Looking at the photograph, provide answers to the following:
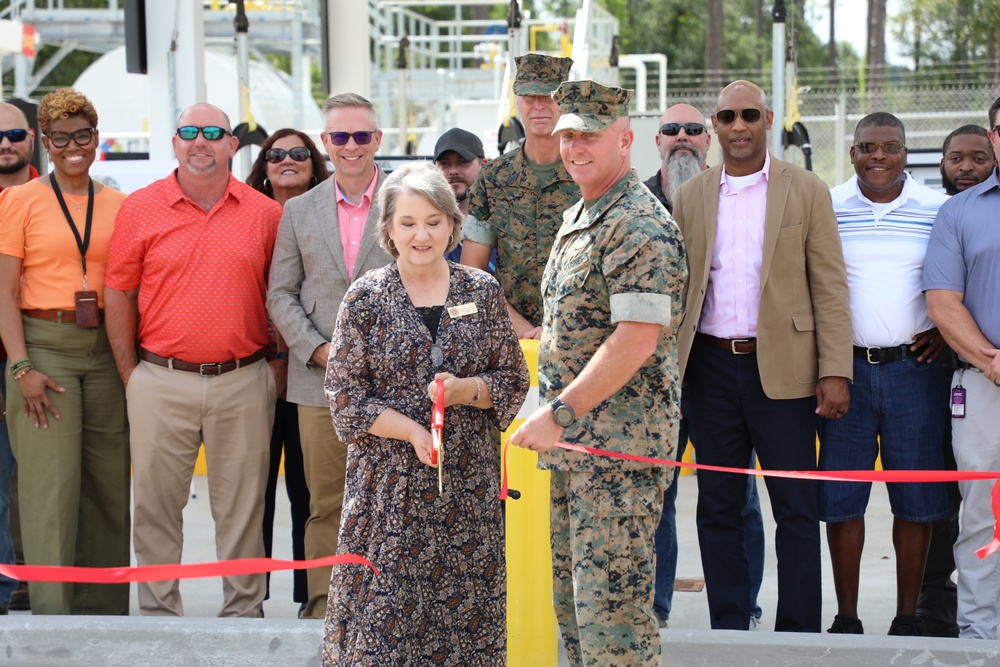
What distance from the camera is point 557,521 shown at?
13.2 feet

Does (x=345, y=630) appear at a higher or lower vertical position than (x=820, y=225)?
lower

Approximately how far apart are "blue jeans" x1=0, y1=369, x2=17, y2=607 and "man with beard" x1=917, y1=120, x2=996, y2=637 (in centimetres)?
411

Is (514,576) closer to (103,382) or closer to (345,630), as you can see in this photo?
(345,630)

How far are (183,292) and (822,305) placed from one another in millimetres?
2666

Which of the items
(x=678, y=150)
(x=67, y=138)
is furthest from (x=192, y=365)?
(x=678, y=150)

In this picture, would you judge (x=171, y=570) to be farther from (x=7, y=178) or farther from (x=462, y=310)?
(x=7, y=178)

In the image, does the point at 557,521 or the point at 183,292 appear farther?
the point at 183,292

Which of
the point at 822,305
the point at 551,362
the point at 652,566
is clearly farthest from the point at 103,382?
the point at 822,305

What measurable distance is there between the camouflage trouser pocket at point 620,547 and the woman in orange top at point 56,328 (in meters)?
2.63

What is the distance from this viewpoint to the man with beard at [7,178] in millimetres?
5645

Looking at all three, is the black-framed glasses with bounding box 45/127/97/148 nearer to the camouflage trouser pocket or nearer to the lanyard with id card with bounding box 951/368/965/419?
the camouflage trouser pocket

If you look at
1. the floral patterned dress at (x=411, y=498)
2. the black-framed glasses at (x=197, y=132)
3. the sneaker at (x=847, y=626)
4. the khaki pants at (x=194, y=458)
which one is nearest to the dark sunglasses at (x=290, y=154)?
the black-framed glasses at (x=197, y=132)

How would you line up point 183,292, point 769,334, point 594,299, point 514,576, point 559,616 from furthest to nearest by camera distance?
point 183,292 → point 769,334 → point 514,576 → point 559,616 → point 594,299

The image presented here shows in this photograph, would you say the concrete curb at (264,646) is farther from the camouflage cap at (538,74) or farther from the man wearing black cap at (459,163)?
the man wearing black cap at (459,163)
